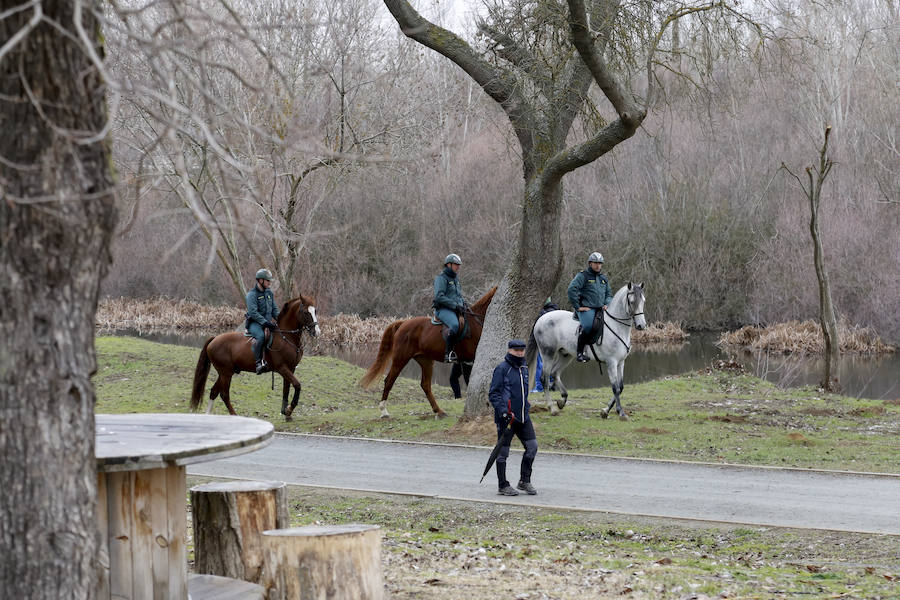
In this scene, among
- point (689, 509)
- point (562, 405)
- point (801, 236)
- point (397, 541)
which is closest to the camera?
point (397, 541)

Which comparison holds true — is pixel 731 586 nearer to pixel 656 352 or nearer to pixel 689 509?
pixel 689 509

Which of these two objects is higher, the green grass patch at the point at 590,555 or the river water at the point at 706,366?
the river water at the point at 706,366

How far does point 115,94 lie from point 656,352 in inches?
1436

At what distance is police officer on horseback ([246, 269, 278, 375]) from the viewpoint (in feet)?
63.7

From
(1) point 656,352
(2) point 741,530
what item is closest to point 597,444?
(2) point 741,530

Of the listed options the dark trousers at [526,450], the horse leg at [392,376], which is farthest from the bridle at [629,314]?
the dark trousers at [526,450]

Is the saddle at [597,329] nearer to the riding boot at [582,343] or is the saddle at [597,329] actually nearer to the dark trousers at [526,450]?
the riding boot at [582,343]

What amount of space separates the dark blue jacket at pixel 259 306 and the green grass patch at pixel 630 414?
2.07 meters

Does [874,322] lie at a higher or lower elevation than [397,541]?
higher

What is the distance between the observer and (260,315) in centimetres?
1952

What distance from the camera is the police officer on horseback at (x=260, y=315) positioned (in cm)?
1942

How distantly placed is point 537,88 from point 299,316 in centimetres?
624

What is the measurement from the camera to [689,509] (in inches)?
457

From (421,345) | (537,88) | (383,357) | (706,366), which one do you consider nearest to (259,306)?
(383,357)
